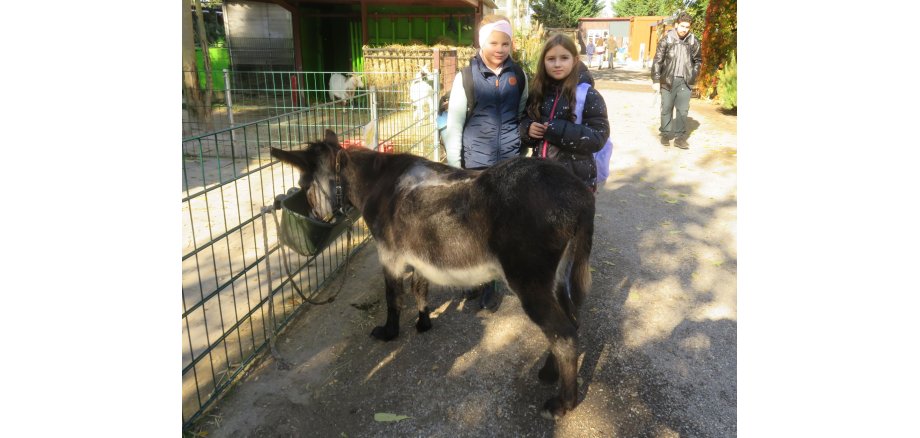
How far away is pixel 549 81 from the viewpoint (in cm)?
346

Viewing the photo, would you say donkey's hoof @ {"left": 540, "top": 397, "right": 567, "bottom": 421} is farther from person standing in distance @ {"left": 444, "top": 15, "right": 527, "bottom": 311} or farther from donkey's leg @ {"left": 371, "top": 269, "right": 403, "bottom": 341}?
person standing in distance @ {"left": 444, "top": 15, "right": 527, "bottom": 311}

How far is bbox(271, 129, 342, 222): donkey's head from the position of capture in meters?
3.55

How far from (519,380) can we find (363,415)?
1.02 m

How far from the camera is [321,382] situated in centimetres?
327

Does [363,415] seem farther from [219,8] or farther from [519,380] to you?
[219,8]

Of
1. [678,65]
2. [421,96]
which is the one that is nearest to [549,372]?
[421,96]

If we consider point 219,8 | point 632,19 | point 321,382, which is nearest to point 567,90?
point 321,382

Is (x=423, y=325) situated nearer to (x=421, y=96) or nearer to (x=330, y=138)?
(x=330, y=138)

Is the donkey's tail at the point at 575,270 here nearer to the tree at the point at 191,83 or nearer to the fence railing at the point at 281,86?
the fence railing at the point at 281,86

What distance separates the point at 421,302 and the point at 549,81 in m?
1.86

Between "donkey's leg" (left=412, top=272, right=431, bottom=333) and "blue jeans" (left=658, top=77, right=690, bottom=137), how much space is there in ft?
23.4

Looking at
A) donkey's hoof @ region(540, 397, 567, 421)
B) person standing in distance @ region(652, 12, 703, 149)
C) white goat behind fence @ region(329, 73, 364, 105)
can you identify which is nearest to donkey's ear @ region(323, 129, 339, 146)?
donkey's hoof @ region(540, 397, 567, 421)

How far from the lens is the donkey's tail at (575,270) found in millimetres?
2873

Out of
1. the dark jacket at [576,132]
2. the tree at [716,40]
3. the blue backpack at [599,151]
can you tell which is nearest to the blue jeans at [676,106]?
the tree at [716,40]
